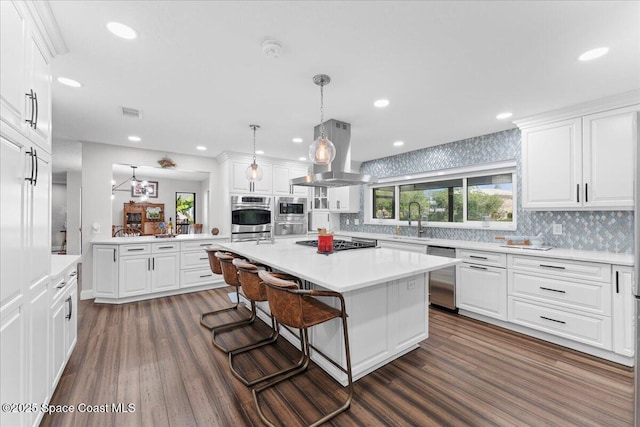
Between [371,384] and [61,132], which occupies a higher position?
[61,132]

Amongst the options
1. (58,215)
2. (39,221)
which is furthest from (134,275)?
(58,215)

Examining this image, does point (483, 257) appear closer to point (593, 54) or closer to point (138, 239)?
point (593, 54)

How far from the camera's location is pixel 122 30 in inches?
65.2

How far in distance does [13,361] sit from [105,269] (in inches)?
125

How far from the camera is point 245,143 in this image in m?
4.30

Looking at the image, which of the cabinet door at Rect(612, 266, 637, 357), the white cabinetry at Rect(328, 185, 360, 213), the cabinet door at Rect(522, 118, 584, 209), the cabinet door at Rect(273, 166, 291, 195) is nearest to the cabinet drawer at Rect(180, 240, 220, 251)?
the cabinet door at Rect(273, 166, 291, 195)

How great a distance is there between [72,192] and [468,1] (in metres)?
8.89

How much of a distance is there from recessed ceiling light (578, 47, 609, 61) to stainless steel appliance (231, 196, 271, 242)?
4.41 m

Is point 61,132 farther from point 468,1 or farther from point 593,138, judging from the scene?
point 593,138

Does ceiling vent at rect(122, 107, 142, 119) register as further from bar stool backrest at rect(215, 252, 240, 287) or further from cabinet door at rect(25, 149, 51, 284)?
bar stool backrest at rect(215, 252, 240, 287)

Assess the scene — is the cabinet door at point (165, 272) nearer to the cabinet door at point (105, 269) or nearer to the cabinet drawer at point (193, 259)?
the cabinet drawer at point (193, 259)

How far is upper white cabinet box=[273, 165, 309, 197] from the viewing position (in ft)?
17.6

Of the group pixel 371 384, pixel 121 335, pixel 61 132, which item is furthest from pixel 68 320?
pixel 61 132

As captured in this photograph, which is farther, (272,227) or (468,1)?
(272,227)
